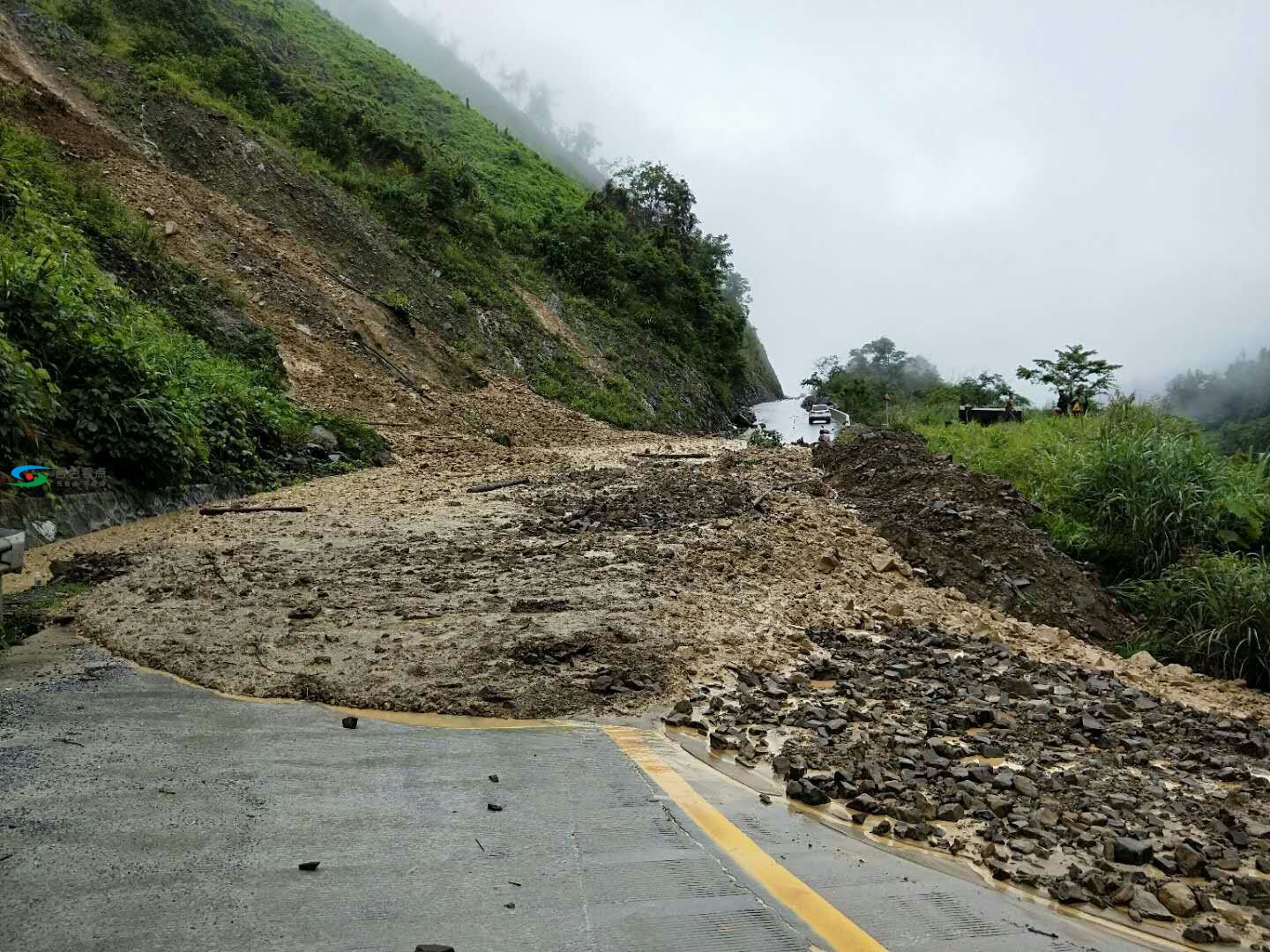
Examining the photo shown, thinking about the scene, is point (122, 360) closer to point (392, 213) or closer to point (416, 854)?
point (416, 854)

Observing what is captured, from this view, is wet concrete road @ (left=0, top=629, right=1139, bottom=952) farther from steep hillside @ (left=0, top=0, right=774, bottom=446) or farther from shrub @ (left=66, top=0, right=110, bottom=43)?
shrub @ (left=66, top=0, right=110, bottom=43)

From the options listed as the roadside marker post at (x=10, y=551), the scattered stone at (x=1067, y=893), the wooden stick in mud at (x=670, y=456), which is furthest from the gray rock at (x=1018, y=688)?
the wooden stick in mud at (x=670, y=456)

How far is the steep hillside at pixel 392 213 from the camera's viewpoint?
19.6 metres

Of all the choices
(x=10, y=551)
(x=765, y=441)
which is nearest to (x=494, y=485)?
(x=10, y=551)

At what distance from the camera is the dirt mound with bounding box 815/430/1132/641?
7266 mm

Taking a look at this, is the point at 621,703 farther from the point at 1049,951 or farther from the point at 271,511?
the point at 271,511

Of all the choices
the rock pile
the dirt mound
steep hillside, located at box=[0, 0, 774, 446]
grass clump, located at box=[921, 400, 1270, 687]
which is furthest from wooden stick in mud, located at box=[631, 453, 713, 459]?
the rock pile

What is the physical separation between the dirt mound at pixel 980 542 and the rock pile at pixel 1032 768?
1740mm

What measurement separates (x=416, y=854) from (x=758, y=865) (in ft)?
3.56

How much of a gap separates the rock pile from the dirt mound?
5.71 feet

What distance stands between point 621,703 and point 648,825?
4.68 feet

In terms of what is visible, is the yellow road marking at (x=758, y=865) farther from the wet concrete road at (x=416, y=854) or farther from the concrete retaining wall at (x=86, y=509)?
the concrete retaining wall at (x=86, y=509)

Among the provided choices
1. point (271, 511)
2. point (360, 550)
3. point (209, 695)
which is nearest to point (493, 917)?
point (209, 695)

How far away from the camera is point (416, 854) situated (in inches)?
103
